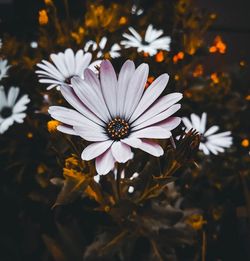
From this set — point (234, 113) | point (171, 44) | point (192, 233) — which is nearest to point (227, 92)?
point (234, 113)

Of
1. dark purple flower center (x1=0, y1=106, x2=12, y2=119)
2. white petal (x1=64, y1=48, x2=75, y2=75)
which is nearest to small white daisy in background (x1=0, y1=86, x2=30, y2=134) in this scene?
dark purple flower center (x1=0, y1=106, x2=12, y2=119)

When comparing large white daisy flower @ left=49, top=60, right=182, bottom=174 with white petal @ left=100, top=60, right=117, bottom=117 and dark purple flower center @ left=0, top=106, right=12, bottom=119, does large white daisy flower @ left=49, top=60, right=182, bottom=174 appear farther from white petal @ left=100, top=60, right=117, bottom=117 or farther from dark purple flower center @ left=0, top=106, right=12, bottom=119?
dark purple flower center @ left=0, top=106, right=12, bottom=119

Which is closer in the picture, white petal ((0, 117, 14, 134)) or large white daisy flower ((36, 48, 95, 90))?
large white daisy flower ((36, 48, 95, 90))

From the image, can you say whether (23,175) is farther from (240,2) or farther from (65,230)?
(240,2)

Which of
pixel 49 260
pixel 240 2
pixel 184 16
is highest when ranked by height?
pixel 240 2

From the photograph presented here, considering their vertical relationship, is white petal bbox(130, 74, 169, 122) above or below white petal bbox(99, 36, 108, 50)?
below

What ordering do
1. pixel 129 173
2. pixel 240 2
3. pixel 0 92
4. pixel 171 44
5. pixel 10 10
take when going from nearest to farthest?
pixel 129 173 < pixel 0 92 < pixel 171 44 < pixel 10 10 < pixel 240 2

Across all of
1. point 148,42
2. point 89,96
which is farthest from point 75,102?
point 148,42
